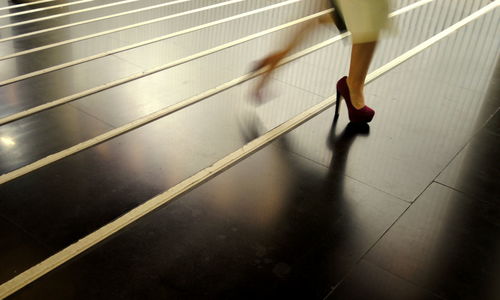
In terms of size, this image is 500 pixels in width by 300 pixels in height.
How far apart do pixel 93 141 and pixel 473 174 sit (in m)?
1.55

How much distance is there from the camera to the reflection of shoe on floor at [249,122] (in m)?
2.38

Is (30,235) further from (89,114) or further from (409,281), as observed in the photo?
(409,281)

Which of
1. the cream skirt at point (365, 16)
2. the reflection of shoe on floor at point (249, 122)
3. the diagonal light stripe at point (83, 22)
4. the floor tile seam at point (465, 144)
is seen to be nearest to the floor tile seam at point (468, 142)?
the floor tile seam at point (465, 144)

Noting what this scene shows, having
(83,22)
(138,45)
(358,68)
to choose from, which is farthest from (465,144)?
(83,22)

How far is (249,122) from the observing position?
2486mm

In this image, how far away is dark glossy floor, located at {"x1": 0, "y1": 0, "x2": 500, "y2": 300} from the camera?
1583 mm

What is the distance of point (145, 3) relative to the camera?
453cm

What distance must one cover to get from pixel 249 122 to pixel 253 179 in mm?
502

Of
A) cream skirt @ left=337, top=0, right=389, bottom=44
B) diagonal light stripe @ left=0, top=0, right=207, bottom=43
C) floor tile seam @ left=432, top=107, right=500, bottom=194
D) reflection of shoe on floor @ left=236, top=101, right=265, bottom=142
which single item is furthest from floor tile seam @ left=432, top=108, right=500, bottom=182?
diagonal light stripe @ left=0, top=0, right=207, bottom=43

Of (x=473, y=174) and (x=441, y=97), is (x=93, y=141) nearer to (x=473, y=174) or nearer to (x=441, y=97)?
(x=473, y=174)

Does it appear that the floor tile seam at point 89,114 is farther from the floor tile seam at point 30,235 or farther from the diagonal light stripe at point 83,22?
the diagonal light stripe at point 83,22

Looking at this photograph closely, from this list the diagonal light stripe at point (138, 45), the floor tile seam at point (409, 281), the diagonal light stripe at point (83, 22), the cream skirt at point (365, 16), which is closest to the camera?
the floor tile seam at point (409, 281)

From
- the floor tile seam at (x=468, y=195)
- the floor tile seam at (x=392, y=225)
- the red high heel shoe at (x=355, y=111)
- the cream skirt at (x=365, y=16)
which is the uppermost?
the cream skirt at (x=365, y=16)

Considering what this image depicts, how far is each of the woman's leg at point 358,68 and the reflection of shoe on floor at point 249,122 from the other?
44cm
